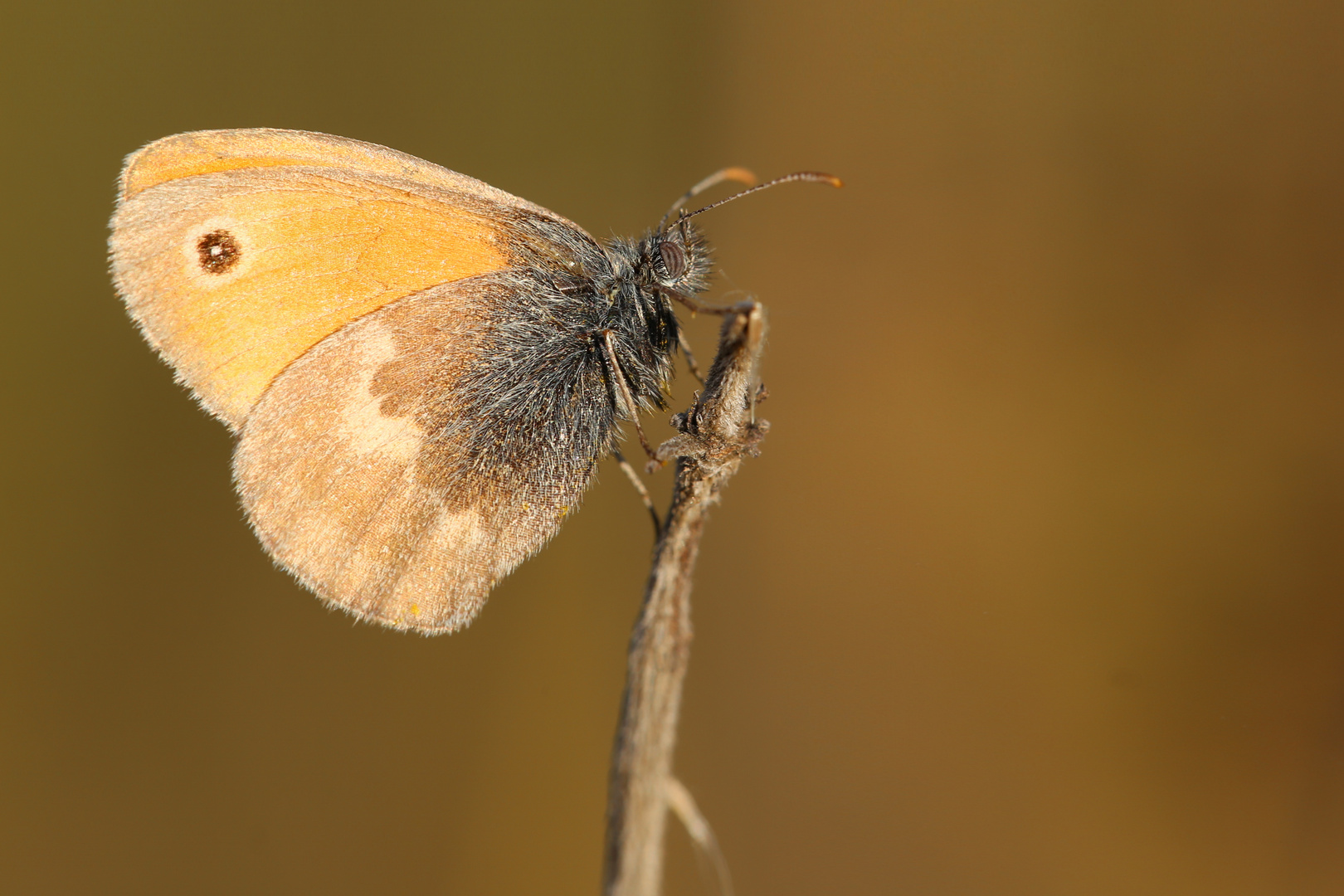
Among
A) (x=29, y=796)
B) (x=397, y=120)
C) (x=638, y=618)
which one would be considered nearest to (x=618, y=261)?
(x=638, y=618)

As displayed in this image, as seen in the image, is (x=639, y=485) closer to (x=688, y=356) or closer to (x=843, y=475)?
(x=688, y=356)

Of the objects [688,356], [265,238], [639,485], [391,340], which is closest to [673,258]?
[688,356]

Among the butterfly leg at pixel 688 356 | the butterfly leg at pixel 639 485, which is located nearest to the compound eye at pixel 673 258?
the butterfly leg at pixel 688 356

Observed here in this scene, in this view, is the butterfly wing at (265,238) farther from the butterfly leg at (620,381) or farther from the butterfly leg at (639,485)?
the butterfly leg at (639,485)

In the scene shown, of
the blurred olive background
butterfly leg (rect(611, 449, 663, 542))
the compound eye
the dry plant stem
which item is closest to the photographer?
the dry plant stem

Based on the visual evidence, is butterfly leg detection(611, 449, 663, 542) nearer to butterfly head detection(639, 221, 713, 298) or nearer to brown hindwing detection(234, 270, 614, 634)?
brown hindwing detection(234, 270, 614, 634)

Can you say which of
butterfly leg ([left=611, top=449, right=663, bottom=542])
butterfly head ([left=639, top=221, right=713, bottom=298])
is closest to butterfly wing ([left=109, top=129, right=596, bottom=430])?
butterfly head ([left=639, top=221, right=713, bottom=298])
